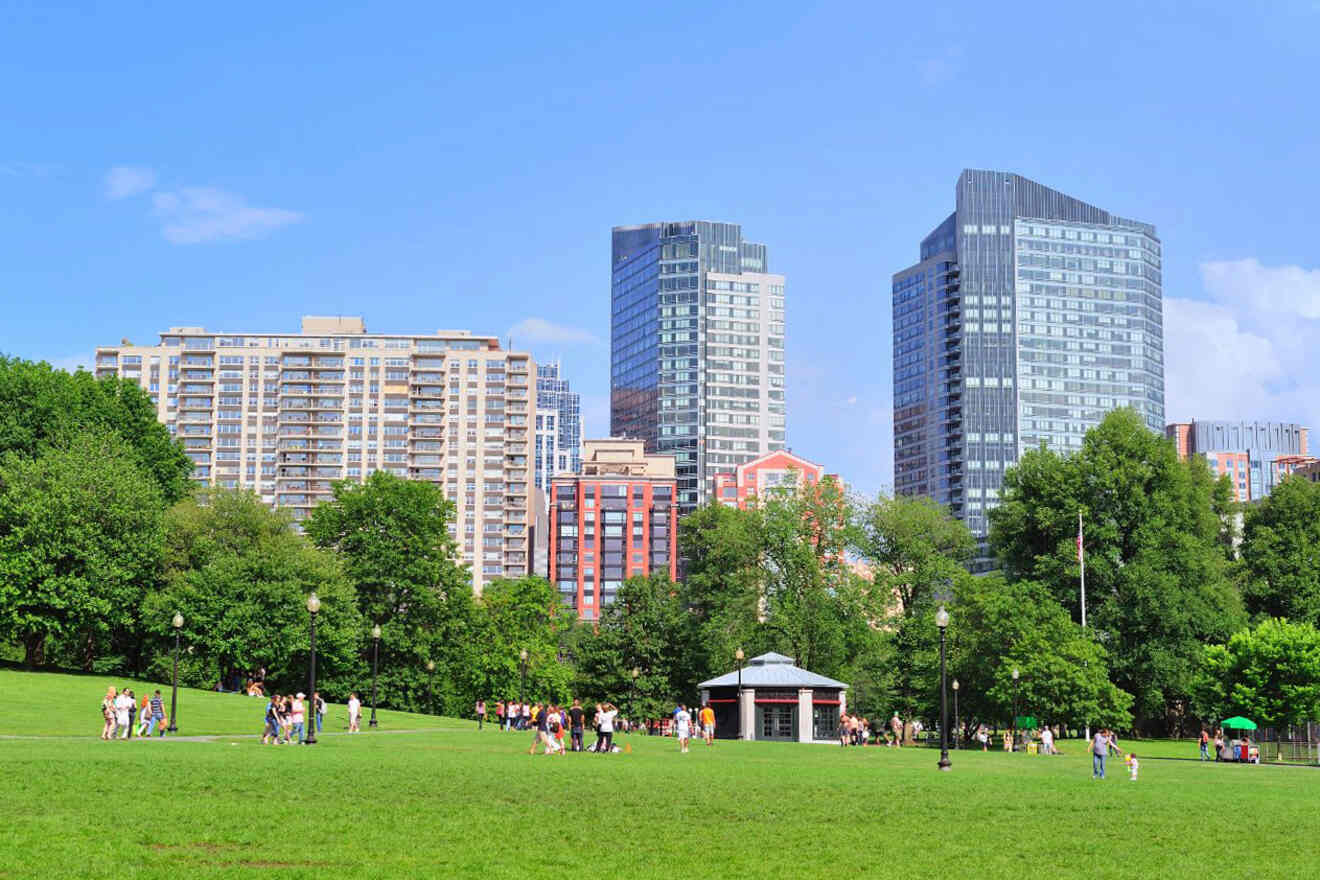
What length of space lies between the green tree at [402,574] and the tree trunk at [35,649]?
18585mm

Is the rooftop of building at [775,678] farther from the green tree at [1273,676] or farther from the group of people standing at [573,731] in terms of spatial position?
the group of people standing at [573,731]

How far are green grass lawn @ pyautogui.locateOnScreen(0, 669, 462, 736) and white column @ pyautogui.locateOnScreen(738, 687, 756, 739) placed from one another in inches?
657

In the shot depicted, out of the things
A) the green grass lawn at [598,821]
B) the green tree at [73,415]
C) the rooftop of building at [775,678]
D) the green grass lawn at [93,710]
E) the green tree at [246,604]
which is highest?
the green tree at [73,415]

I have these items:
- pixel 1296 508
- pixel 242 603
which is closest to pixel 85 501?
pixel 242 603

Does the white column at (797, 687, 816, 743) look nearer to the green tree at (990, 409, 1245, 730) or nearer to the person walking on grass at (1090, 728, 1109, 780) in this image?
the green tree at (990, 409, 1245, 730)

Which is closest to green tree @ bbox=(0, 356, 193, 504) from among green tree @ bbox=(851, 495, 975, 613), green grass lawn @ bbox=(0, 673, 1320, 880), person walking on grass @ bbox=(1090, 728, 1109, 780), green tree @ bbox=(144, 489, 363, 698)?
green tree @ bbox=(144, 489, 363, 698)

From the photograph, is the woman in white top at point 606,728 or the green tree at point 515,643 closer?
the woman in white top at point 606,728

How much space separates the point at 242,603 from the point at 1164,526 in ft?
190

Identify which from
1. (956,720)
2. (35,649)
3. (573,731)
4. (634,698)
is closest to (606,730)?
(573,731)

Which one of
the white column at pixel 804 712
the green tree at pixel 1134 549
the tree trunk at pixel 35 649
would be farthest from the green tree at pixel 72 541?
the green tree at pixel 1134 549

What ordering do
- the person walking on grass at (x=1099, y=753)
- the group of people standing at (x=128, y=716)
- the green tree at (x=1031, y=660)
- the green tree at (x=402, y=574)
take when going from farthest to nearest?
1. the green tree at (x=402, y=574)
2. the green tree at (x=1031, y=660)
3. the group of people standing at (x=128, y=716)
4. the person walking on grass at (x=1099, y=753)

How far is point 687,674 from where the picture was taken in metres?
108

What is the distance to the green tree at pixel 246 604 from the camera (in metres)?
79.3

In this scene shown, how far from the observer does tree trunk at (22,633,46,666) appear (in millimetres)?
78875
